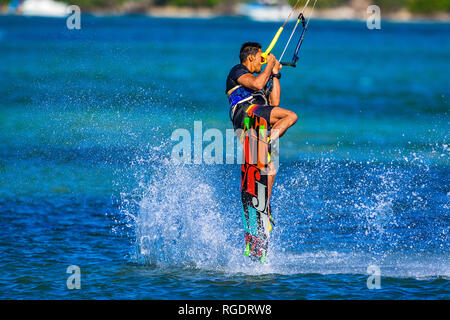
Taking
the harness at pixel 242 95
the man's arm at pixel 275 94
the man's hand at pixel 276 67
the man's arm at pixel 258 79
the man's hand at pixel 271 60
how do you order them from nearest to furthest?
the man's arm at pixel 258 79 → the man's hand at pixel 271 60 → the man's hand at pixel 276 67 → the harness at pixel 242 95 → the man's arm at pixel 275 94

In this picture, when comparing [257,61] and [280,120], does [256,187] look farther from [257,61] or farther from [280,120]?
[257,61]

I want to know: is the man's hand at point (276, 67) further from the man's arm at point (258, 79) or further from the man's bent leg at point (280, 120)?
the man's bent leg at point (280, 120)

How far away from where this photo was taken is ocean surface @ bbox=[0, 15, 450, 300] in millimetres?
10508

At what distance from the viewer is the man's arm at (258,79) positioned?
10.0 meters

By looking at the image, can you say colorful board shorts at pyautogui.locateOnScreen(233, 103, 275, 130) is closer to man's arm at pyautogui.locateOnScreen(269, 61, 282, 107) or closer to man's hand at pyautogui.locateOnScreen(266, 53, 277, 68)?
man's arm at pyautogui.locateOnScreen(269, 61, 282, 107)

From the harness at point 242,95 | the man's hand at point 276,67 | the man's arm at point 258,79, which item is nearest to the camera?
the man's arm at point 258,79

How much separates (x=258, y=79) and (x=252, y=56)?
1.56ft

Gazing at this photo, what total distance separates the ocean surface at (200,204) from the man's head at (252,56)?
2.64 metres

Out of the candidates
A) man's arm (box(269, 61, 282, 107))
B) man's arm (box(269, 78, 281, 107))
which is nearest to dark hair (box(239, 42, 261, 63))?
man's arm (box(269, 61, 282, 107))

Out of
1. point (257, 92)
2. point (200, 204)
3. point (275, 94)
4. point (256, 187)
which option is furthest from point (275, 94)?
point (200, 204)

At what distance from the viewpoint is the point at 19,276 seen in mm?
10750

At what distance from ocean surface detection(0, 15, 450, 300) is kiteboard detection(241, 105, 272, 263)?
1.24 ft

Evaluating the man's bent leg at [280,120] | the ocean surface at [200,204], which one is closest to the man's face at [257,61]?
the man's bent leg at [280,120]

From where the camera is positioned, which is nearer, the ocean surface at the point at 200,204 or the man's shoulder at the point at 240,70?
the man's shoulder at the point at 240,70
